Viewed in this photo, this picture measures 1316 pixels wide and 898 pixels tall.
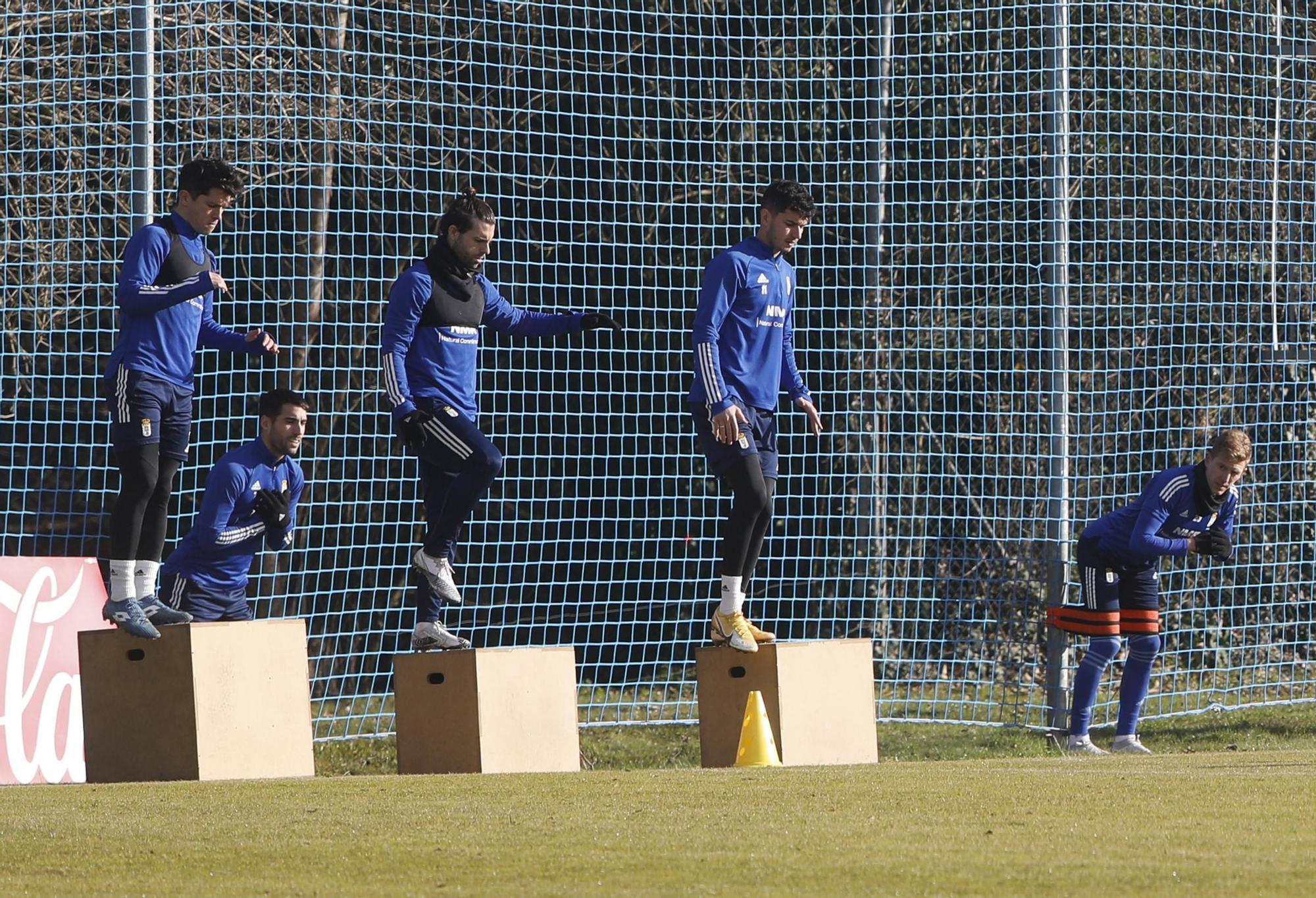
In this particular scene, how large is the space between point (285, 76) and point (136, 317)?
477 cm

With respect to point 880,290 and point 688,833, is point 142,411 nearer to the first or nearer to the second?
point 688,833

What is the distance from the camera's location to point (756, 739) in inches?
261

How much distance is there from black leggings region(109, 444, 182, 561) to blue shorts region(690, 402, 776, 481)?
74.9 inches

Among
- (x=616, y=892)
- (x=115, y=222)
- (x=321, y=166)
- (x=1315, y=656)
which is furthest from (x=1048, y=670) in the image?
(x=616, y=892)

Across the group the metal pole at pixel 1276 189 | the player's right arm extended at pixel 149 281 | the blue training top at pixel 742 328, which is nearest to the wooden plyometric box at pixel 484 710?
the blue training top at pixel 742 328

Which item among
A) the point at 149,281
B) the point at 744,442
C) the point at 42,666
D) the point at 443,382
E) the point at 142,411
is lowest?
the point at 42,666

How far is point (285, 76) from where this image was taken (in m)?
11.0

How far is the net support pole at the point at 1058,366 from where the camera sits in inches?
385

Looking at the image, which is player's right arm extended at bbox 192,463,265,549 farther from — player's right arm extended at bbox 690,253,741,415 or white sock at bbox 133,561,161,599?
player's right arm extended at bbox 690,253,741,415

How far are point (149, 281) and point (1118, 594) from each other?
14.8 ft

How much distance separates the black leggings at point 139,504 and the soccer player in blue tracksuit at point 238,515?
77 cm

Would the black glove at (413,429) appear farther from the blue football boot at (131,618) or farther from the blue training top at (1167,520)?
the blue training top at (1167,520)

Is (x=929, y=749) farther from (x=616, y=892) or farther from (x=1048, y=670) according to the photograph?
(x=616, y=892)

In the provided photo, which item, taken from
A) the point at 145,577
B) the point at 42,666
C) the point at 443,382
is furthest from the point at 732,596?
the point at 42,666
